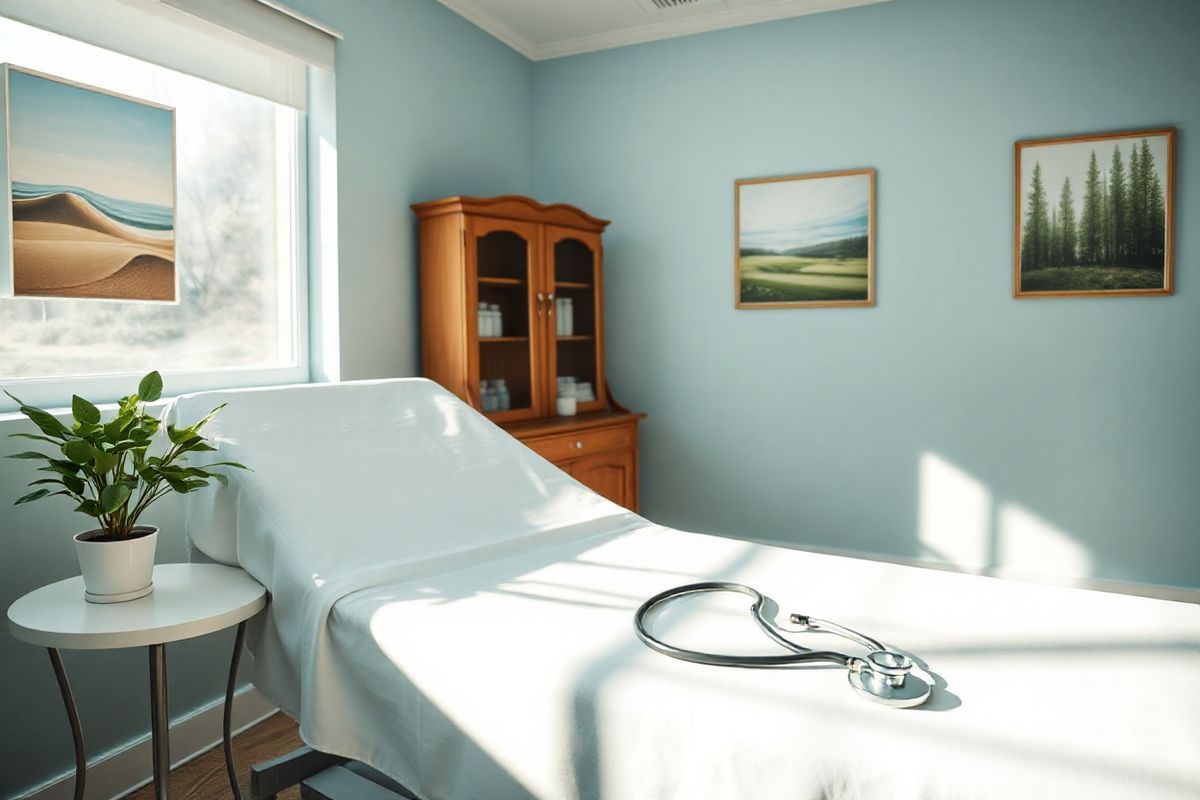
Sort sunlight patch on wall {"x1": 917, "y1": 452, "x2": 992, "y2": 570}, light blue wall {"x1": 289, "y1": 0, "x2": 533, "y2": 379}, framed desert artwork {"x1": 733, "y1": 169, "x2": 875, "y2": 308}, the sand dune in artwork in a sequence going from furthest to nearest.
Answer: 1. framed desert artwork {"x1": 733, "y1": 169, "x2": 875, "y2": 308}
2. sunlight patch on wall {"x1": 917, "y1": 452, "x2": 992, "y2": 570}
3. light blue wall {"x1": 289, "y1": 0, "x2": 533, "y2": 379}
4. the sand dune in artwork

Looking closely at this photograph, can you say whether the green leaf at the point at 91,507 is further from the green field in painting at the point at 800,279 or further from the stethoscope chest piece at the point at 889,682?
the green field in painting at the point at 800,279

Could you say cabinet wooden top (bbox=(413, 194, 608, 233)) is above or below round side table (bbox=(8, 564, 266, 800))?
above

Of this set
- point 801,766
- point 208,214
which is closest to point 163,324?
point 208,214

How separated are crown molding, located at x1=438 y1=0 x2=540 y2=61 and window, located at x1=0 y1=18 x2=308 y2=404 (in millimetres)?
1005

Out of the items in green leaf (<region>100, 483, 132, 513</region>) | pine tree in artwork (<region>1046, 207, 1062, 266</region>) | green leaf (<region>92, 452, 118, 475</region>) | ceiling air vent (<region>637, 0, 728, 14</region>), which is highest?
ceiling air vent (<region>637, 0, 728, 14</region>)

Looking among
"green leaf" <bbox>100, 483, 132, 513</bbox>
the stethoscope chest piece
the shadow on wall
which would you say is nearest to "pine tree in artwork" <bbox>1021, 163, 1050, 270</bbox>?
the shadow on wall

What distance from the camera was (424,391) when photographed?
2.31 m

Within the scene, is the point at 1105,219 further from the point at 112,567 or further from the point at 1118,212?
the point at 112,567

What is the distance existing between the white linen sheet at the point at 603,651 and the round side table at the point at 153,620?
0.28 feet

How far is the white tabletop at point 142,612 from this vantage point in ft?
4.53

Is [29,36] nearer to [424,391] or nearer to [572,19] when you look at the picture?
[424,391]

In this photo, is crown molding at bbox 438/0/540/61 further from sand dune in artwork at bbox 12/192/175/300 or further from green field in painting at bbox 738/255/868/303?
sand dune in artwork at bbox 12/192/175/300

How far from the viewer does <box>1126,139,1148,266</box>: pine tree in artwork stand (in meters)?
3.01

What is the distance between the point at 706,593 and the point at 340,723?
2.36 ft
